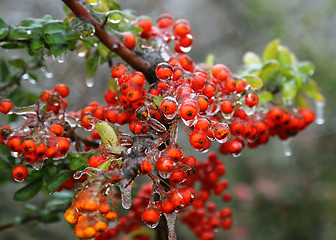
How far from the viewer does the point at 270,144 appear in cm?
482

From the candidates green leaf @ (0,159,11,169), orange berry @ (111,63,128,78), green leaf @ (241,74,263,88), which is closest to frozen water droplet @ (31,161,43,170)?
green leaf @ (0,159,11,169)

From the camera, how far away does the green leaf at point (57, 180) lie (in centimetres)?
136

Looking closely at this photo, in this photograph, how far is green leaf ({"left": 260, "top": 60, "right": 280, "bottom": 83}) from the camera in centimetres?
179

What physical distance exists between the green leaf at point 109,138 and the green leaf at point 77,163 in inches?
9.9

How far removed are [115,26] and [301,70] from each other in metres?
1.11

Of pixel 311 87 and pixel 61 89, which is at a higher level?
pixel 311 87

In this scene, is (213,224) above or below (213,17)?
below

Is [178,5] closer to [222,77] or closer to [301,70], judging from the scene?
[301,70]

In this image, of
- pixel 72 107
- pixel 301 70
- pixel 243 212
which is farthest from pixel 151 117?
pixel 243 212

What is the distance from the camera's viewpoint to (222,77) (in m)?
1.47

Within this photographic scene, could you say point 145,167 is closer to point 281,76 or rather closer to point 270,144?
point 281,76

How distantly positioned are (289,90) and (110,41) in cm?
98

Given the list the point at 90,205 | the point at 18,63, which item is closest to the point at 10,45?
the point at 18,63

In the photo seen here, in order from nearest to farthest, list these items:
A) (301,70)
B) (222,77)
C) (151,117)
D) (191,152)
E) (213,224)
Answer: (151,117) → (222,77) → (301,70) → (213,224) → (191,152)
